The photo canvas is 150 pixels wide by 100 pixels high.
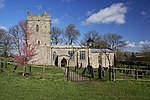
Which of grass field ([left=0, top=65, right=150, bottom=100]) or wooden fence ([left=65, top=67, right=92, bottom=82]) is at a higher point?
wooden fence ([left=65, top=67, right=92, bottom=82])

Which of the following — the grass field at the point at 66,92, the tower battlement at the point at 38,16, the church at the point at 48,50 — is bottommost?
the grass field at the point at 66,92

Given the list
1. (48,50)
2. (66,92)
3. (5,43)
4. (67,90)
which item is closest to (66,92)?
(66,92)

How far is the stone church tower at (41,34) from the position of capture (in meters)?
40.4

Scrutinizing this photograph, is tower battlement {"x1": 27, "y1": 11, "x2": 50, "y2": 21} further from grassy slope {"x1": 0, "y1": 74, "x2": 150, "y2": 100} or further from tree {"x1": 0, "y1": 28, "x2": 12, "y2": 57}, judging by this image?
grassy slope {"x1": 0, "y1": 74, "x2": 150, "y2": 100}

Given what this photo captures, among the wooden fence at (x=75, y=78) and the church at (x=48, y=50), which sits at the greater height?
the church at (x=48, y=50)

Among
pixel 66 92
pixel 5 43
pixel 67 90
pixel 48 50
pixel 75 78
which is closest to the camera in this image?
pixel 66 92

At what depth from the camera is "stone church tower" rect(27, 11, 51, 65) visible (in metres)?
40.4

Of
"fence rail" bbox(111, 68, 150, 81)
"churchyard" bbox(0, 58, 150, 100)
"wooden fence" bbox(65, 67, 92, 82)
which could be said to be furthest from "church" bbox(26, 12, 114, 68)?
"churchyard" bbox(0, 58, 150, 100)

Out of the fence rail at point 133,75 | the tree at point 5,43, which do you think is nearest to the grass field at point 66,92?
the fence rail at point 133,75

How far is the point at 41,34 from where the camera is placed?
41031mm

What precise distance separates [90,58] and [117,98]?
33.7 m

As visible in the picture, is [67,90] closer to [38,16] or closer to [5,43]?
[38,16]

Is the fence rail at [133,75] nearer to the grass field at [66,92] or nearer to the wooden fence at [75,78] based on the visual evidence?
the wooden fence at [75,78]

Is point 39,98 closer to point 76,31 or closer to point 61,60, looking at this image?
point 61,60
